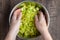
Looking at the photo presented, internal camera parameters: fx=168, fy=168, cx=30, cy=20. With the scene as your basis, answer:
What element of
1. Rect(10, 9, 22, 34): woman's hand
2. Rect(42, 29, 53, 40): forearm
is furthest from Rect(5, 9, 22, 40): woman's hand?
Rect(42, 29, 53, 40): forearm

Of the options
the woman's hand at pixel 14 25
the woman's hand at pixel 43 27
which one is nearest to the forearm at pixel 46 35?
the woman's hand at pixel 43 27

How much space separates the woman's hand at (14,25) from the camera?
2.77 ft

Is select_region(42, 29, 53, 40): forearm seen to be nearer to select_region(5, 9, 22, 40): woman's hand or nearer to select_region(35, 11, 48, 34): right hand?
select_region(35, 11, 48, 34): right hand

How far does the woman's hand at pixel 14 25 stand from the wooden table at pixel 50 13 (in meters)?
0.05

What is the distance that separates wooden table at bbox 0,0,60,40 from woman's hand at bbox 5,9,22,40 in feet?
0.17

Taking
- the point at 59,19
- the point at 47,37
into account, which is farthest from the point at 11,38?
the point at 59,19

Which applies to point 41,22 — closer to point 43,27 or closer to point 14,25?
point 43,27

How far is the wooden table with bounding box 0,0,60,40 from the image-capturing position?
2.93 ft

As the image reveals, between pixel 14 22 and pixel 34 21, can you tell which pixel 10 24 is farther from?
pixel 34 21

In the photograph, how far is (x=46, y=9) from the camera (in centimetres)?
90

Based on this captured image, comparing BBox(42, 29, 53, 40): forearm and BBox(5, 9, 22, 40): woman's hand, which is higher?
BBox(5, 9, 22, 40): woman's hand

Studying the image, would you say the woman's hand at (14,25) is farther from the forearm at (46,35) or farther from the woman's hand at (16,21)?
the forearm at (46,35)

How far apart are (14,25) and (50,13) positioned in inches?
8.3

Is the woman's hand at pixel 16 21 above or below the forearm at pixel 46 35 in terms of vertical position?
above
